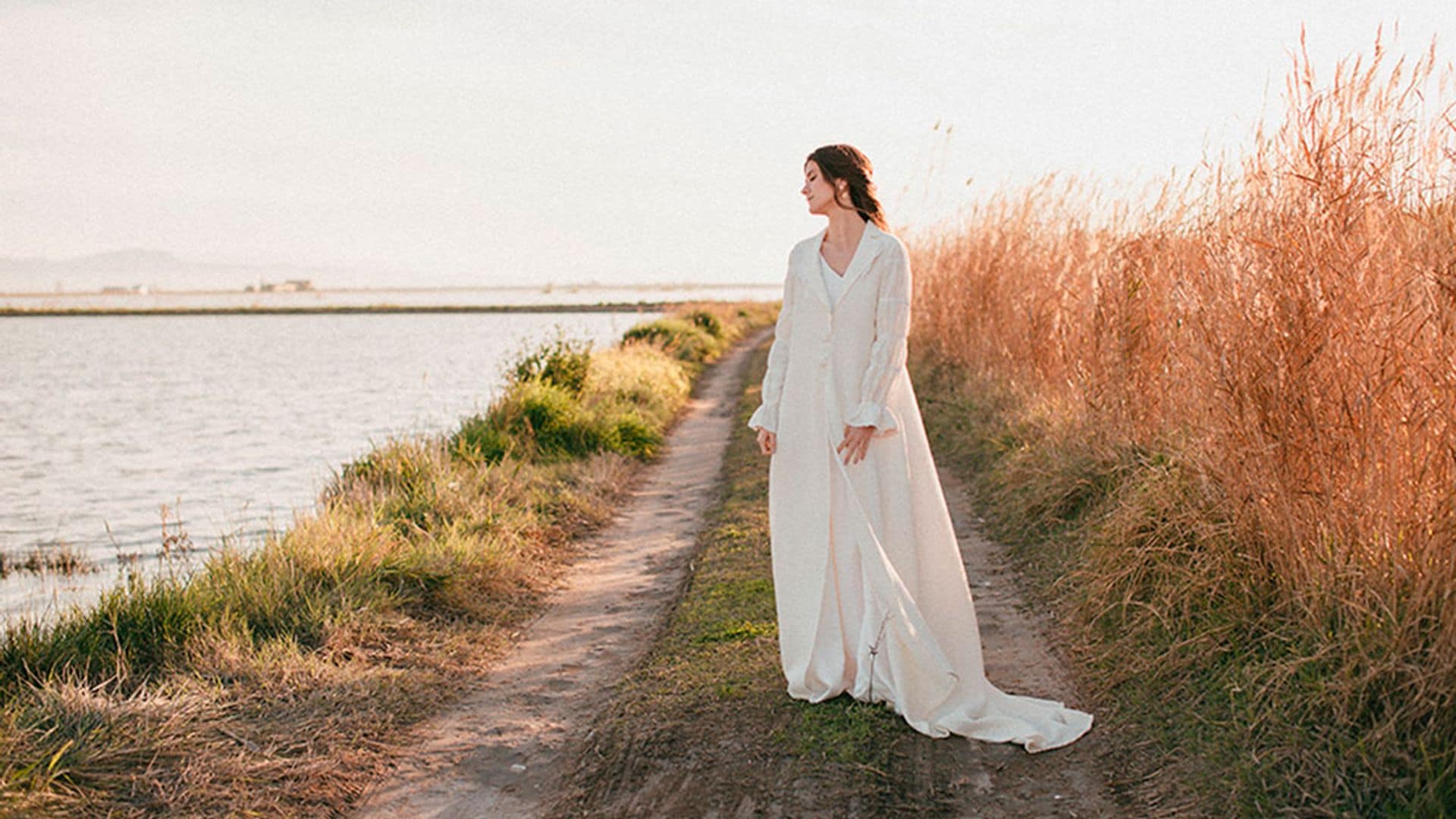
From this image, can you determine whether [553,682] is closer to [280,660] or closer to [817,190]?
[280,660]

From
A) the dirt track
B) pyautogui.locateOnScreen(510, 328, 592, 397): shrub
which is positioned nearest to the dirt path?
the dirt track

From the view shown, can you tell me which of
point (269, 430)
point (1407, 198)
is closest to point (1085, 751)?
point (1407, 198)

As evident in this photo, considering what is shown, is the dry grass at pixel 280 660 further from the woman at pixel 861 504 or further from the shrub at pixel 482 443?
the woman at pixel 861 504

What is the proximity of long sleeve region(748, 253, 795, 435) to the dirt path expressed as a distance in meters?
1.37

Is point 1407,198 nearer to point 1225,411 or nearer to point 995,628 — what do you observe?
point 1225,411

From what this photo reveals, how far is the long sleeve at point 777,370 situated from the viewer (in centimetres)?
427

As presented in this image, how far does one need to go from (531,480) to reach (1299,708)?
650 centimetres

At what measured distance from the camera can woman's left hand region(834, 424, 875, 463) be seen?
4.00 m

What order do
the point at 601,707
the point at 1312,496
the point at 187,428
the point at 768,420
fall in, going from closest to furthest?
the point at 1312,496 → the point at 768,420 → the point at 601,707 → the point at 187,428

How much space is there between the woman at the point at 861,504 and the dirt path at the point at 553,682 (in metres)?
1.02

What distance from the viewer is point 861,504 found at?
405 cm

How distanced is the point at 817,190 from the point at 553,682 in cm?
243

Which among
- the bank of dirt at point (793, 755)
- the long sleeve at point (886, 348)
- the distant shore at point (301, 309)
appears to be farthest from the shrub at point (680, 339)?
the distant shore at point (301, 309)

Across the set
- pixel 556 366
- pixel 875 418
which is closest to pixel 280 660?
pixel 875 418
